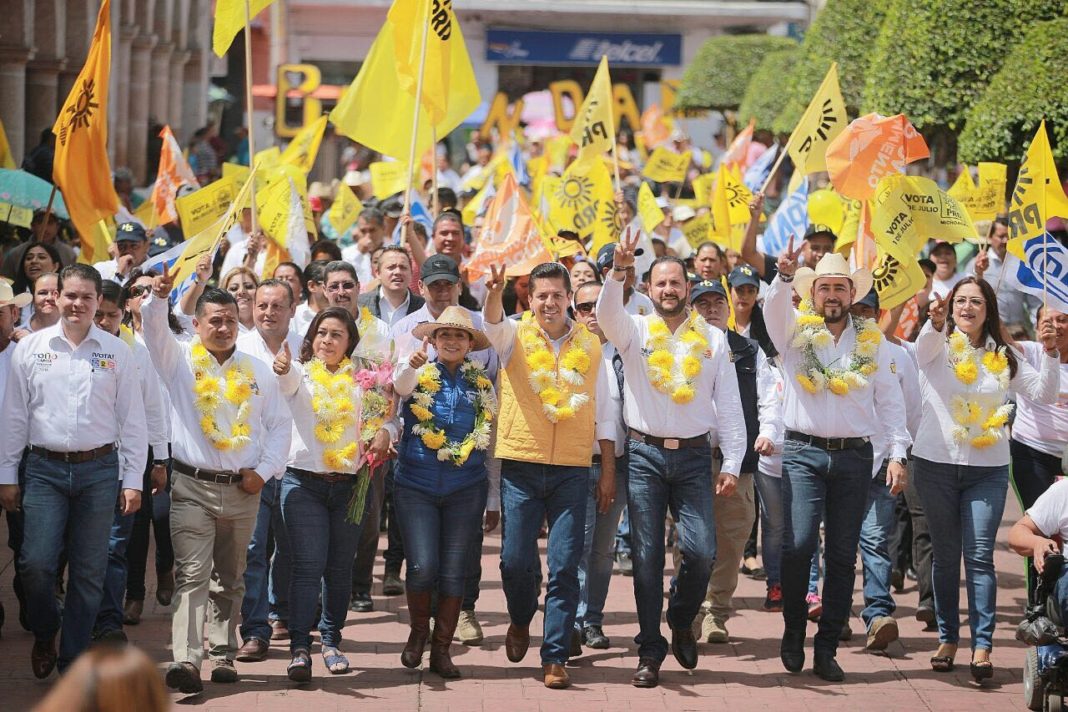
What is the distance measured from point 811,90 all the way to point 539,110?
22.2 meters

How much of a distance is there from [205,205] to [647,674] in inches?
243

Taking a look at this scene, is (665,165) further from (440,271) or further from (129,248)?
(440,271)

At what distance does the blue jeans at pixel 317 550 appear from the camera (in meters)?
8.01

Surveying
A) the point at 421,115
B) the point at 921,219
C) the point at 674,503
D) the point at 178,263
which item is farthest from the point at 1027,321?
the point at 178,263

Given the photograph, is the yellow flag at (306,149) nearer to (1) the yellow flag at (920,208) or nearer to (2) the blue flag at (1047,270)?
(1) the yellow flag at (920,208)

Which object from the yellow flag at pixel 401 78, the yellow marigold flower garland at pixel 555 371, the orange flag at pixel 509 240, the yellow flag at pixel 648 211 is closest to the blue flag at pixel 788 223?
the yellow flag at pixel 648 211

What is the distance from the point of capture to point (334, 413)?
8.11 meters

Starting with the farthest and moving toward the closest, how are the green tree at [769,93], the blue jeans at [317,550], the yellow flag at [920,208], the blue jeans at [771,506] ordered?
the green tree at [769,93] < the yellow flag at [920,208] < the blue jeans at [771,506] < the blue jeans at [317,550]

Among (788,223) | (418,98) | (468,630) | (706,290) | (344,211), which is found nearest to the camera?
(468,630)

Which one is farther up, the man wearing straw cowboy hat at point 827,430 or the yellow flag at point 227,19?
the yellow flag at point 227,19

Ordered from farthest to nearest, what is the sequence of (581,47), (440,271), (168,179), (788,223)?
(581,47)
(168,179)
(788,223)
(440,271)

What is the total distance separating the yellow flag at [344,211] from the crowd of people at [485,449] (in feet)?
22.7

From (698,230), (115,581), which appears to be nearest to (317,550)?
(115,581)

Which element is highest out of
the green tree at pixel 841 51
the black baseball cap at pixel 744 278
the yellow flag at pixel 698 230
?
the green tree at pixel 841 51
